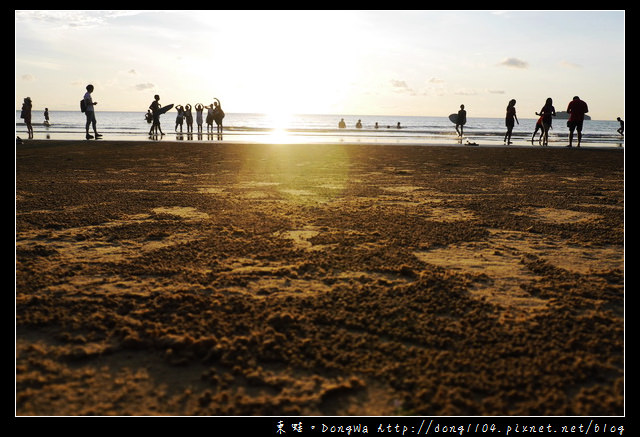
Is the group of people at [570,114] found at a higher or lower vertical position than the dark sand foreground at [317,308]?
higher

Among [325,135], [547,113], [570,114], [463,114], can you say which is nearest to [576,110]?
[570,114]

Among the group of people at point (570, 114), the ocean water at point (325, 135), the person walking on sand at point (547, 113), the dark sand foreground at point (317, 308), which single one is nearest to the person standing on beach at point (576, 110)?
the group of people at point (570, 114)

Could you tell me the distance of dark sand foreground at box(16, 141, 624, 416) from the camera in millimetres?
1993

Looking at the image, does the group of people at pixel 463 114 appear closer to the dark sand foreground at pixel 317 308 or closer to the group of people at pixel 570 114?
the group of people at pixel 570 114

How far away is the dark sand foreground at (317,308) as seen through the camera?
199 centimetres

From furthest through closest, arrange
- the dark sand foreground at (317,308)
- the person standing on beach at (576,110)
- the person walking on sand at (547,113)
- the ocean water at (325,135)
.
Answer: the ocean water at (325,135) < the person walking on sand at (547,113) < the person standing on beach at (576,110) < the dark sand foreground at (317,308)

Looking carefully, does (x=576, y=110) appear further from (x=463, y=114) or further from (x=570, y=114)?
(x=463, y=114)

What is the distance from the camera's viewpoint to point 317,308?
2783 mm

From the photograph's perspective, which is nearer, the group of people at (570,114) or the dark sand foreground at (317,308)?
the dark sand foreground at (317,308)

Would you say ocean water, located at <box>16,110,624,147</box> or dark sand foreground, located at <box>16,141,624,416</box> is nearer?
dark sand foreground, located at <box>16,141,624,416</box>

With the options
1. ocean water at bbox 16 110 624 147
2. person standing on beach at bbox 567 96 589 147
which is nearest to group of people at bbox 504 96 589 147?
person standing on beach at bbox 567 96 589 147

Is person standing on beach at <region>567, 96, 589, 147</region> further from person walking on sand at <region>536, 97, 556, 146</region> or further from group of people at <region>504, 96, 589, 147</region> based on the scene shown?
person walking on sand at <region>536, 97, 556, 146</region>

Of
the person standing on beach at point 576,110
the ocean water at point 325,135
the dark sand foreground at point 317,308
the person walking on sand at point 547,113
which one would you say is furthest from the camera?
the ocean water at point 325,135
